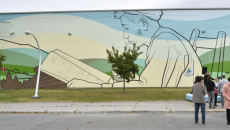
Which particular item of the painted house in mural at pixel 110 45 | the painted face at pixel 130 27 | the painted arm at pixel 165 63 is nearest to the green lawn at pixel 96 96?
the painted arm at pixel 165 63

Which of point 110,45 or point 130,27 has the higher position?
point 130,27

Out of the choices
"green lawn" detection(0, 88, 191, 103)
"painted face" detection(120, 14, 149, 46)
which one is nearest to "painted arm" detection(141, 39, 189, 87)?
"painted face" detection(120, 14, 149, 46)

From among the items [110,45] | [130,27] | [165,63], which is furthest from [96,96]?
[130,27]

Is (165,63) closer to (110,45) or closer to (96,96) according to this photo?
(110,45)

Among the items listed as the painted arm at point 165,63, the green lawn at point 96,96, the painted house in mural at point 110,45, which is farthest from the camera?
the painted arm at point 165,63

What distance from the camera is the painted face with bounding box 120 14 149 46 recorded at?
1075 inches

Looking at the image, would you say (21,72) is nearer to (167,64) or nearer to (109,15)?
(109,15)

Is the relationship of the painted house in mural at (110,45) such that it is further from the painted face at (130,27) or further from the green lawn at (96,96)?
the green lawn at (96,96)

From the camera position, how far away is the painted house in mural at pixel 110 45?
87.1ft

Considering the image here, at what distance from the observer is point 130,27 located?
27.5 m

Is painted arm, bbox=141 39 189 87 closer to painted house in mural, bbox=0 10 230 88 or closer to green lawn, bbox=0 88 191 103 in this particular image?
painted house in mural, bbox=0 10 230 88

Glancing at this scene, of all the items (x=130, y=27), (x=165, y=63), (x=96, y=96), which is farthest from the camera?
(x=130, y=27)

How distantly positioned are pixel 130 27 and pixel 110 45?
132 inches

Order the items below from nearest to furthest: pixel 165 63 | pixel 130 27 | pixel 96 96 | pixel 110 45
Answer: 1. pixel 96 96
2. pixel 165 63
3. pixel 130 27
4. pixel 110 45
